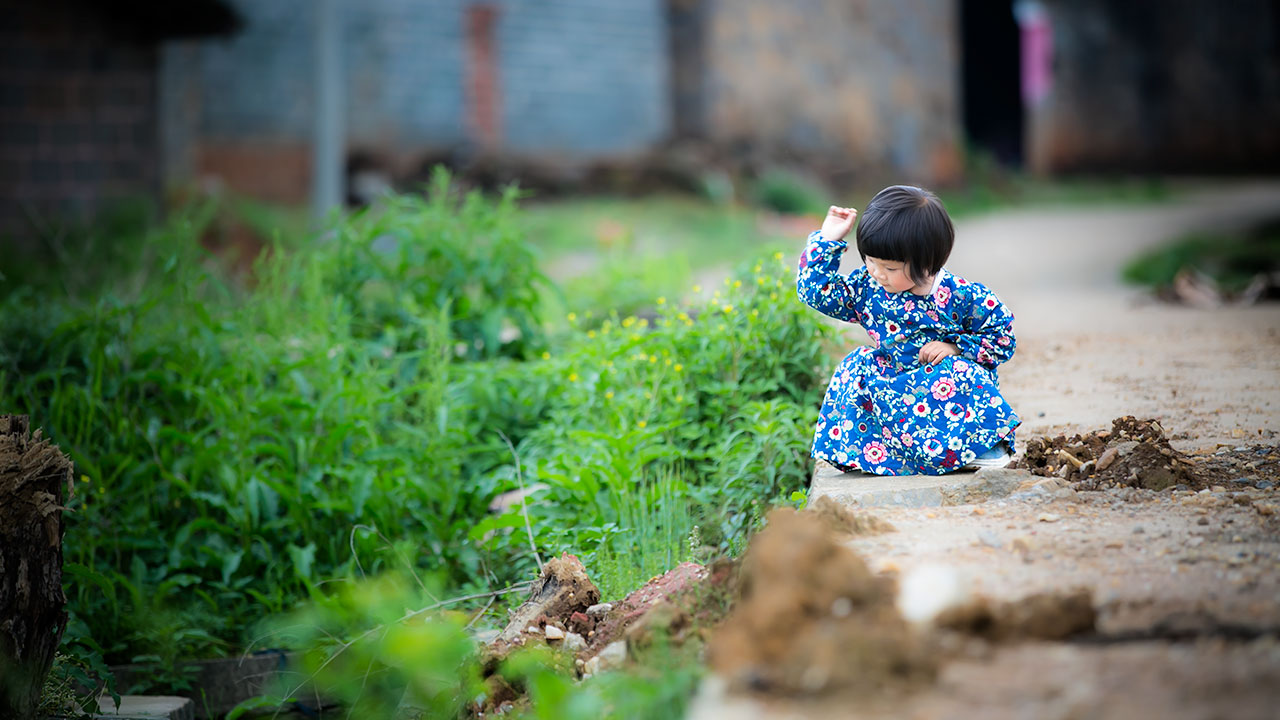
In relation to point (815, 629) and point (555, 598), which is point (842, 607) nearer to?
point (815, 629)

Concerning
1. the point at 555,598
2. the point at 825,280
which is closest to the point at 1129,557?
the point at 825,280

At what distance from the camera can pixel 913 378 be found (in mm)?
3297

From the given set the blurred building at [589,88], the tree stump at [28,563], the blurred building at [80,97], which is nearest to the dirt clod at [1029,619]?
the tree stump at [28,563]

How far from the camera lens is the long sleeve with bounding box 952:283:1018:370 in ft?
10.5

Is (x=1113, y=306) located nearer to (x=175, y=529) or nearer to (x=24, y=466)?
(x=175, y=529)

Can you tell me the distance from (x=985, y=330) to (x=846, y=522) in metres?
1.02

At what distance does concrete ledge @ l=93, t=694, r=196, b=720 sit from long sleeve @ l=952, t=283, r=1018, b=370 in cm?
239

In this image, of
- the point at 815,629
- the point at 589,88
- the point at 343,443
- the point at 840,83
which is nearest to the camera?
the point at 815,629

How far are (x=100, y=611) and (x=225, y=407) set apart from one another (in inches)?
31.4

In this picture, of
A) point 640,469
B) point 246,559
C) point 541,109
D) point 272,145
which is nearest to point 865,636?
point 640,469

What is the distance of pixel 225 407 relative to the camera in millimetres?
4320

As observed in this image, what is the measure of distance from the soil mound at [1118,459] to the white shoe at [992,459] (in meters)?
0.04

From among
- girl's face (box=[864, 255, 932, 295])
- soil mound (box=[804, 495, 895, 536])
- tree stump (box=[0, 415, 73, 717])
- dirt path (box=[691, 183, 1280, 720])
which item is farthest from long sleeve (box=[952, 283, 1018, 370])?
tree stump (box=[0, 415, 73, 717])

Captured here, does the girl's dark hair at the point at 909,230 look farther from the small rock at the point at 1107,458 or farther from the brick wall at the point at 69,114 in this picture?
the brick wall at the point at 69,114
